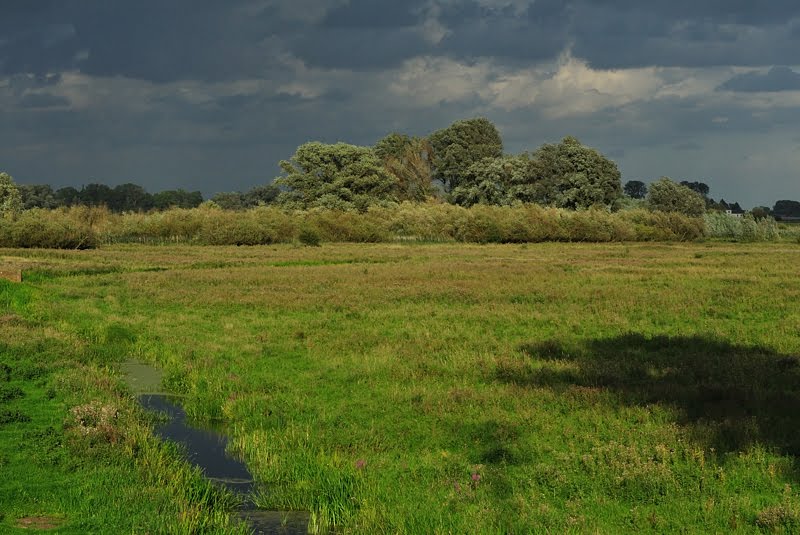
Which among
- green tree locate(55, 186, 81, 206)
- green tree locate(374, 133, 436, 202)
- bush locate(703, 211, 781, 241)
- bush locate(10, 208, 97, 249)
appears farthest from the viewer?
green tree locate(55, 186, 81, 206)

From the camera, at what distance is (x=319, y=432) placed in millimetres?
12914

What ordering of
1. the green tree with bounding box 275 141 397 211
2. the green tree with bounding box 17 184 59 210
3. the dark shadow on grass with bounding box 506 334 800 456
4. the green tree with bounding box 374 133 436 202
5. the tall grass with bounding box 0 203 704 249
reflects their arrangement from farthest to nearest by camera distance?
the green tree with bounding box 17 184 59 210, the green tree with bounding box 374 133 436 202, the green tree with bounding box 275 141 397 211, the tall grass with bounding box 0 203 704 249, the dark shadow on grass with bounding box 506 334 800 456

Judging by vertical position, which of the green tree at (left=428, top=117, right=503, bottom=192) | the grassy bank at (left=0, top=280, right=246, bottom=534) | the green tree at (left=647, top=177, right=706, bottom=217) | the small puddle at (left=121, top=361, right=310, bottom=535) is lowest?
the small puddle at (left=121, top=361, right=310, bottom=535)

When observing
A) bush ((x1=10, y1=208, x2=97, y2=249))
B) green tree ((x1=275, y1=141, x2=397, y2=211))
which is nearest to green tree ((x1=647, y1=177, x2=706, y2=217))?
green tree ((x1=275, y1=141, x2=397, y2=211))

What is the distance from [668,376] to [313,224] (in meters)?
74.7

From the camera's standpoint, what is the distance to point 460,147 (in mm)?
126688

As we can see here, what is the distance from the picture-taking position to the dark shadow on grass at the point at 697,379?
11.9m

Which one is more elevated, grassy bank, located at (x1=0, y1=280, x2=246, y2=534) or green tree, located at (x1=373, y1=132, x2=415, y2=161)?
green tree, located at (x1=373, y1=132, x2=415, y2=161)

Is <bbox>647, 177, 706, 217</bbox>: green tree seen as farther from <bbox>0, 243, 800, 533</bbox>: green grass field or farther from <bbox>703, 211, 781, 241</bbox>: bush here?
<bbox>0, 243, 800, 533</bbox>: green grass field

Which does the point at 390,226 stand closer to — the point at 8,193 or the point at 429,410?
the point at 8,193

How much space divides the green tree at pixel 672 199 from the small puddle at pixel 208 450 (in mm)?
103005

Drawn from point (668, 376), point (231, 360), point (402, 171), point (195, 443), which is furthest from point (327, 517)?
point (402, 171)

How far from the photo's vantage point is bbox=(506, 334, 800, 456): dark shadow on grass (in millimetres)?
11930

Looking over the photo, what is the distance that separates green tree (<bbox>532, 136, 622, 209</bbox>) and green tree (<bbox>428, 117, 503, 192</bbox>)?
16.6 metres
